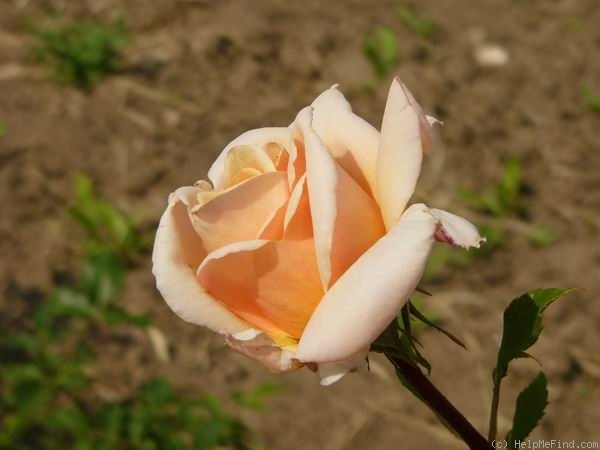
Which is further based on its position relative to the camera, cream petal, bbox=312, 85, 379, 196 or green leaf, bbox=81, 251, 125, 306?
green leaf, bbox=81, 251, 125, 306

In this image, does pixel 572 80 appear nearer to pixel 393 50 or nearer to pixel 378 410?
pixel 393 50

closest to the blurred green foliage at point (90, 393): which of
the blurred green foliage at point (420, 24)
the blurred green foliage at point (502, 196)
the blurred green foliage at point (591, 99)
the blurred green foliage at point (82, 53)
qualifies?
the blurred green foliage at point (82, 53)

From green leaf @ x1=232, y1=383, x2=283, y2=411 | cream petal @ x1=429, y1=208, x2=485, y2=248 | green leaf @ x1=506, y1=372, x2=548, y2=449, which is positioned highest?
cream petal @ x1=429, y1=208, x2=485, y2=248

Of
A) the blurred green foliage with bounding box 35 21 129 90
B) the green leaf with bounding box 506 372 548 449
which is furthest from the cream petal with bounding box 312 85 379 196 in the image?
the blurred green foliage with bounding box 35 21 129 90

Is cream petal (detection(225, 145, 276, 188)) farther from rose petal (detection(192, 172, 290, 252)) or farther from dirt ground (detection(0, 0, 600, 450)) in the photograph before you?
dirt ground (detection(0, 0, 600, 450))

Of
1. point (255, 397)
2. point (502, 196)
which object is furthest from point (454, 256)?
point (255, 397)

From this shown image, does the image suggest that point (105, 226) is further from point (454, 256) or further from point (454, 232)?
point (454, 232)

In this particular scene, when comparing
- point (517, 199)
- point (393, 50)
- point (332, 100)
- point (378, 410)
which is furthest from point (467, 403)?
point (332, 100)
